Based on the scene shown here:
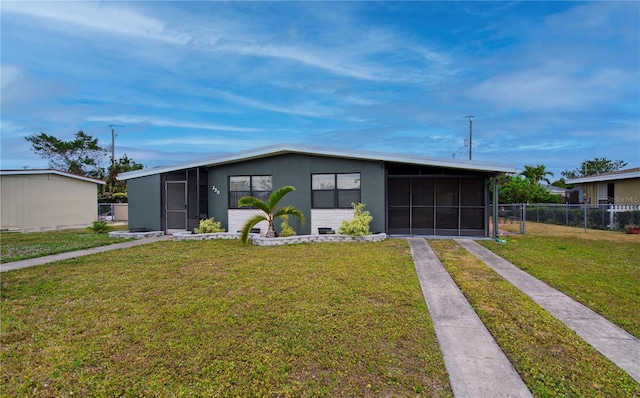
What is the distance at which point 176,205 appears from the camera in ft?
42.8

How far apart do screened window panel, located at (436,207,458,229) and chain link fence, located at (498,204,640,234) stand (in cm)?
284

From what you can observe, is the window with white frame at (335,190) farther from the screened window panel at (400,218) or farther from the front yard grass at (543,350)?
the front yard grass at (543,350)

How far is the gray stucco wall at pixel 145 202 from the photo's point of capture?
1295 cm

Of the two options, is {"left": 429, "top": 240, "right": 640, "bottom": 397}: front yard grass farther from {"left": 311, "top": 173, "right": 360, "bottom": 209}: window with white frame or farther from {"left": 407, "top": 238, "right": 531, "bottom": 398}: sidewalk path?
{"left": 311, "top": 173, "right": 360, "bottom": 209}: window with white frame

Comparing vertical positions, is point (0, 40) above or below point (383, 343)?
above

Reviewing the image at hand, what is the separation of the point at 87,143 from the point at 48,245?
24.2 m

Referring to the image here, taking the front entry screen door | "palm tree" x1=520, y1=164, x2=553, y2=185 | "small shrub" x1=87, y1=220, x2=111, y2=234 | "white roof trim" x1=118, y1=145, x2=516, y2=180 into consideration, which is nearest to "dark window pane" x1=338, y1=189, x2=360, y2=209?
"white roof trim" x1=118, y1=145, x2=516, y2=180

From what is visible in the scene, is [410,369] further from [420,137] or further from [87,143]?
[87,143]

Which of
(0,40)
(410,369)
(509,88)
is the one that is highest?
(509,88)

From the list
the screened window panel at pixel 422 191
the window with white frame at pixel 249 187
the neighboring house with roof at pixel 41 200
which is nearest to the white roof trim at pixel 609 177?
the screened window panel at pixel 422 191

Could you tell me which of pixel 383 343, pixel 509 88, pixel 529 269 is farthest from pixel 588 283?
pixel 509 88

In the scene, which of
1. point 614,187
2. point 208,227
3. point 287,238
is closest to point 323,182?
point 287,238

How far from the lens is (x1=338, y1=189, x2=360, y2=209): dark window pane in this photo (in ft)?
37.9

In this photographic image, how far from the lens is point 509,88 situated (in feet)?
50.0
